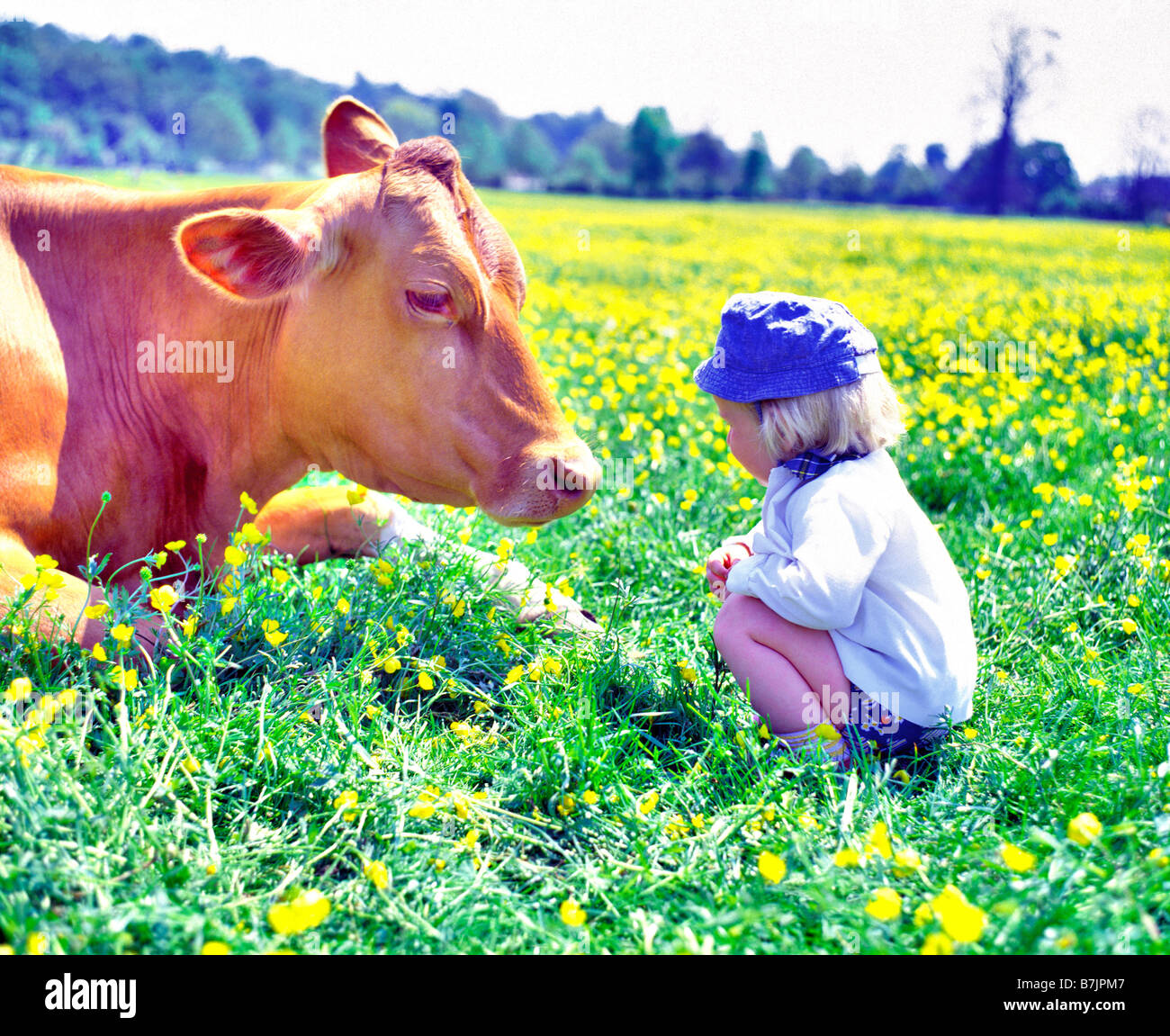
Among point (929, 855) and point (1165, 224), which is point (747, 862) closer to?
point (929, 855)

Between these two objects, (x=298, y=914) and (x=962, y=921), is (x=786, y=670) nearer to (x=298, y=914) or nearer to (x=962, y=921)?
(x=962, y=921)

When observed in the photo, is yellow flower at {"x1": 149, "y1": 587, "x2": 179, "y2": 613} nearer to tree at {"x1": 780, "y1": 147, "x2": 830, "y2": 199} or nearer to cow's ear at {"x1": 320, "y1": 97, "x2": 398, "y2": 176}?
cow's ear at {"x1": 320, "y1": 97, "x2": 398, "y2": 176}

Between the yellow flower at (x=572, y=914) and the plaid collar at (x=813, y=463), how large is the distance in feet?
4.41

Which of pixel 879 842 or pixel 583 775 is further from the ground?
pixel 879 842

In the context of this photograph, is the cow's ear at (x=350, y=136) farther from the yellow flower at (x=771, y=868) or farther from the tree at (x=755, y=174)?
the tree at (x=755, y=174)

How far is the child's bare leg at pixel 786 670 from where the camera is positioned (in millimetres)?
2727

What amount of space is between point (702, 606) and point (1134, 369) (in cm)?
562

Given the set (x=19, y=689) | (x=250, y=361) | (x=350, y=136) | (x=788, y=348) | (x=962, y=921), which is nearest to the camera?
(x=962, y=921)

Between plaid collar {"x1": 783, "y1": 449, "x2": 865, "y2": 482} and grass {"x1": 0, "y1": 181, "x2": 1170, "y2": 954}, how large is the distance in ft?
2.29

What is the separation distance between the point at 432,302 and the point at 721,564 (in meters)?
1.23

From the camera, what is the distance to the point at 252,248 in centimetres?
Result: 300

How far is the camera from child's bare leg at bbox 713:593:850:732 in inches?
107

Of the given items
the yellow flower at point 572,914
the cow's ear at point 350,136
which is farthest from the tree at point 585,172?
the yellow flower at point 572,914

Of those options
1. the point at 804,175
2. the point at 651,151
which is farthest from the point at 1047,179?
the point at 651,151
